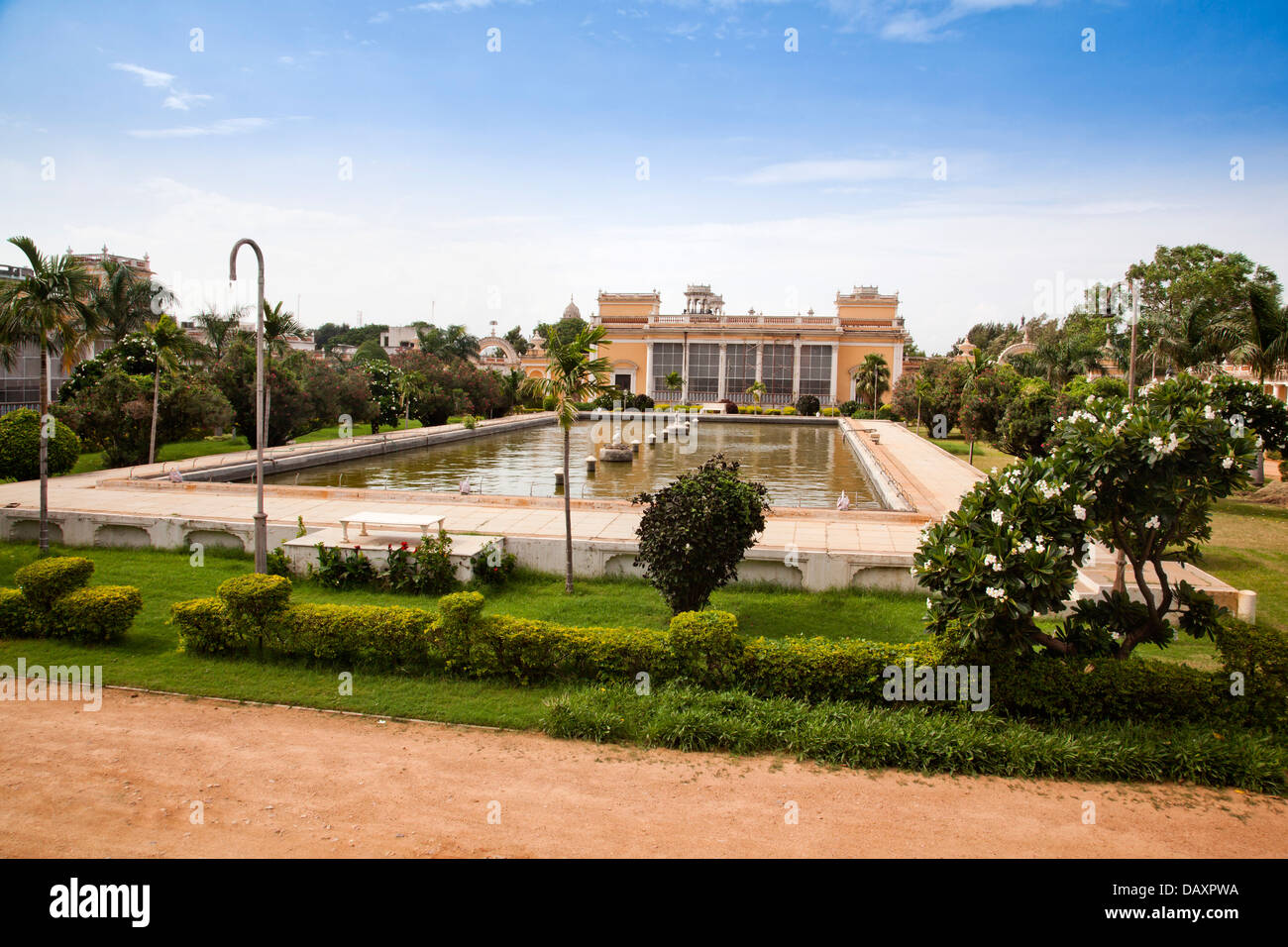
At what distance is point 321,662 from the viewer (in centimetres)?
786

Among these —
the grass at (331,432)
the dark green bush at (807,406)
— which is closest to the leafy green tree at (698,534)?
the grass at (331,432)

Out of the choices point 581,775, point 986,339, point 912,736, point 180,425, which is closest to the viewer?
point 581,775

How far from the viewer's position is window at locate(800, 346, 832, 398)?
56.1 metres

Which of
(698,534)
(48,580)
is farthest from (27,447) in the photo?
(698,534)

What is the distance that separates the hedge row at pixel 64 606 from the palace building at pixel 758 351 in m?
49.6

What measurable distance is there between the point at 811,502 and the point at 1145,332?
1015 centimetres

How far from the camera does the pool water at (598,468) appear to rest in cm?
2012

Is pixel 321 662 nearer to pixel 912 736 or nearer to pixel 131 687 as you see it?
pixel 131 687

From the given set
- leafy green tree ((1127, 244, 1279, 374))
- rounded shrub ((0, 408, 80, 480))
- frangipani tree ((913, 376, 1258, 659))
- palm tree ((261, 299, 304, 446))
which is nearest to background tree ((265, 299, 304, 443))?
palm tree ((261, 299, 304, 446))

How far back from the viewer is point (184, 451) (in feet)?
76.5

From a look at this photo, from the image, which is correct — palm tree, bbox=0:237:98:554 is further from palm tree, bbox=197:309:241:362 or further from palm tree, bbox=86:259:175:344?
palm tree, bbox=197:309:241:362

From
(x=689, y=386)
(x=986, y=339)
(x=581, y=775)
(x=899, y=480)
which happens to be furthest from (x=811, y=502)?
(x=986, y=339)

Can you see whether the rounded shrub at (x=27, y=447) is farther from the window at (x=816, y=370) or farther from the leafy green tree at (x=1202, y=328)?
the window at (x=816, y=370)

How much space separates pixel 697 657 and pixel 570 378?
4.10m
